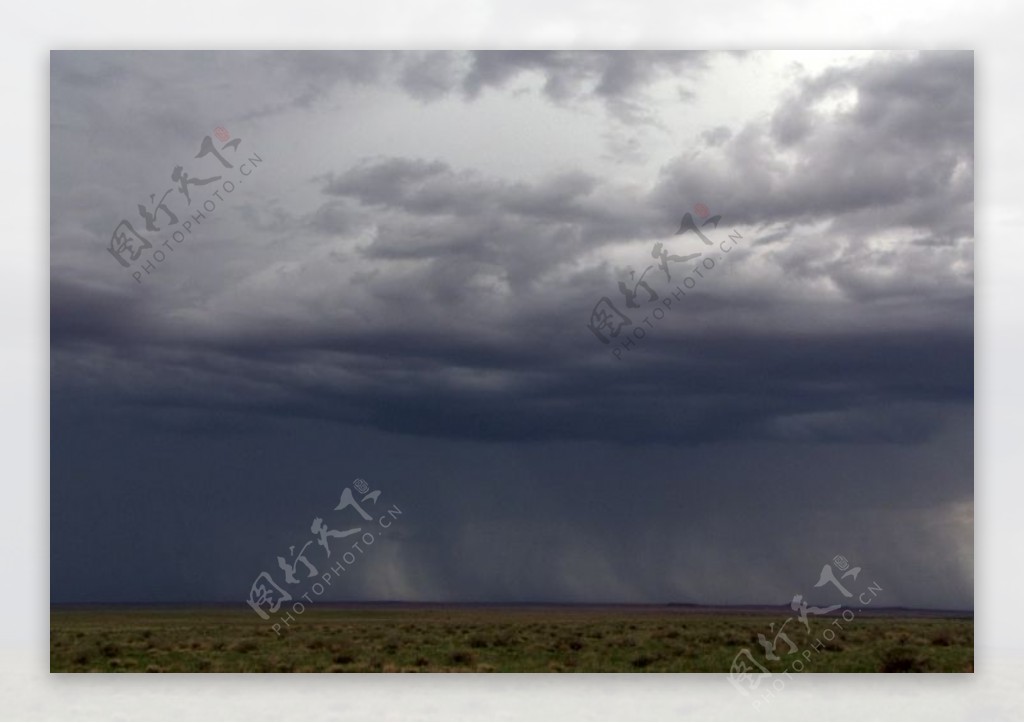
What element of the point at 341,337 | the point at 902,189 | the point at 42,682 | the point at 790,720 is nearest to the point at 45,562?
the point at 42,682

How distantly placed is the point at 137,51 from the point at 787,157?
5.11 metres

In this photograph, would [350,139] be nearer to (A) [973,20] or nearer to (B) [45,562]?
(B) [45,562]

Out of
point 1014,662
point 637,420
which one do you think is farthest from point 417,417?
point 1014,662

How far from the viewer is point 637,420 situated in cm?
1182

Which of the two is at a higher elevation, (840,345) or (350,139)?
(350,139)

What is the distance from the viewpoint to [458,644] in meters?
11.6

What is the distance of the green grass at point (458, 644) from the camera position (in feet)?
37.9

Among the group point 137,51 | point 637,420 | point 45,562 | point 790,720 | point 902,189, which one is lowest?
point 790,720

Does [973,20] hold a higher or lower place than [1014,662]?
higher

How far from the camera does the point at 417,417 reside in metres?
11.8

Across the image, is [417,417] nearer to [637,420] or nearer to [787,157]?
[637,420]

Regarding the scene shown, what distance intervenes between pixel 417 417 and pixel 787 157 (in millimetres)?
3520

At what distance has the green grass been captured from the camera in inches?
454

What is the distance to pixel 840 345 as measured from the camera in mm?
11742
